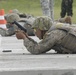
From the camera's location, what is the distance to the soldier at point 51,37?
7.83 meters

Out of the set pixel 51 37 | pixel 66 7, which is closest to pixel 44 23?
pixel 51 37

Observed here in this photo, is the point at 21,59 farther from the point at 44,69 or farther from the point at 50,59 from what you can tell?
the point at 44,69

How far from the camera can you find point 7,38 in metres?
13.1

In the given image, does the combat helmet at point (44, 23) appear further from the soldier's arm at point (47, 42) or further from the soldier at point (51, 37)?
the soldier's arm at point (47, 42)

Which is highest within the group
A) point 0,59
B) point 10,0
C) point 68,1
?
point 0,59

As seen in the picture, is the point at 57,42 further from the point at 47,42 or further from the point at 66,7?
→ the point at 66,7

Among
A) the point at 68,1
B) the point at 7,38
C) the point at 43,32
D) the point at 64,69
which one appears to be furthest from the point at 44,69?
the point at 68,1

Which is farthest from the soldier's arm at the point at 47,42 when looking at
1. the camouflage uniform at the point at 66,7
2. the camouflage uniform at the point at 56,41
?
the camouflage uniform at the point at 66,7

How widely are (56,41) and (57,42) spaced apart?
0.03m

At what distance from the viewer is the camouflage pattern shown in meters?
7.82

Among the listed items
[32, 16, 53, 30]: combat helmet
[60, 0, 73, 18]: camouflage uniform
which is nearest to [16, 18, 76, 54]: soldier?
[32, 16, 53, 30]: combat helmet

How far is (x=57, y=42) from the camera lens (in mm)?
7863

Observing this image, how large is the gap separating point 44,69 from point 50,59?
3.79 ft

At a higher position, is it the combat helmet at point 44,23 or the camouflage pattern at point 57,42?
the combat helmet at point 44,23
